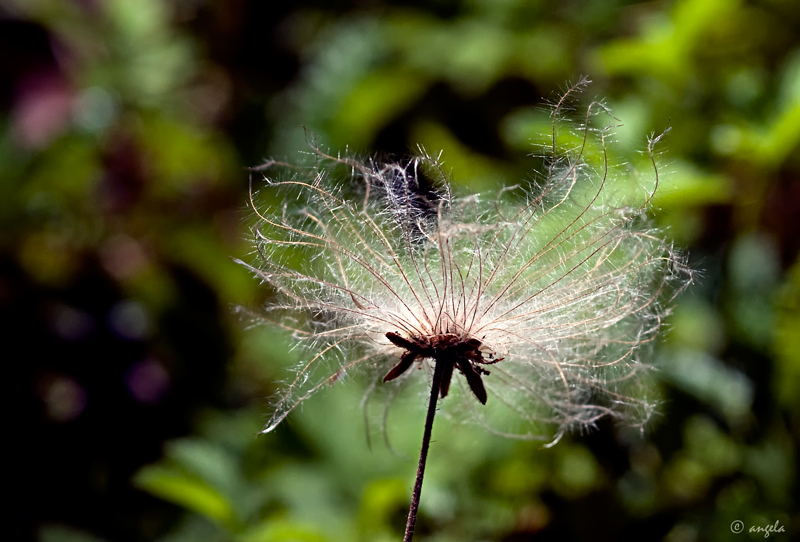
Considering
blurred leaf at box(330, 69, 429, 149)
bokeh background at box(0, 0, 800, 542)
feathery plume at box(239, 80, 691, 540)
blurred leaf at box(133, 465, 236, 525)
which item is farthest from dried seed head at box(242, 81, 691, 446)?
blurred leaf at box(330, 69, 429, 149)

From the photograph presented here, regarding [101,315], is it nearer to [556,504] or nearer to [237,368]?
[237,368]

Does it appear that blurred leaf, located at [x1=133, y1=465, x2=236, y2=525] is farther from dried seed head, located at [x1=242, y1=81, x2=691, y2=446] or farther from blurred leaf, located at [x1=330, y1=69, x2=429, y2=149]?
blurred leaf, located at [x1=330, y1=69, x2=429, y2=149]

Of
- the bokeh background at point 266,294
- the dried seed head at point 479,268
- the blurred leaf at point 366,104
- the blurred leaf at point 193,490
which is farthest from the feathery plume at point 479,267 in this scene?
the blurred leaf at point 366,104

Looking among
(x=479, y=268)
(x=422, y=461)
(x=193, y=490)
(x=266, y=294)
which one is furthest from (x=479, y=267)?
(x=266, y=294)

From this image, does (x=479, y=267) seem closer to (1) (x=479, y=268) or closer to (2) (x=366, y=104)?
(1) (x=479, y=268)

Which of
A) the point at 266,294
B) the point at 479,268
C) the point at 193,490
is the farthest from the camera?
the point at 266,294

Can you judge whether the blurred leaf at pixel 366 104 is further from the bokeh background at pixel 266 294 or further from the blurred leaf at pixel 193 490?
the blurred leaf at pixel 193 490
